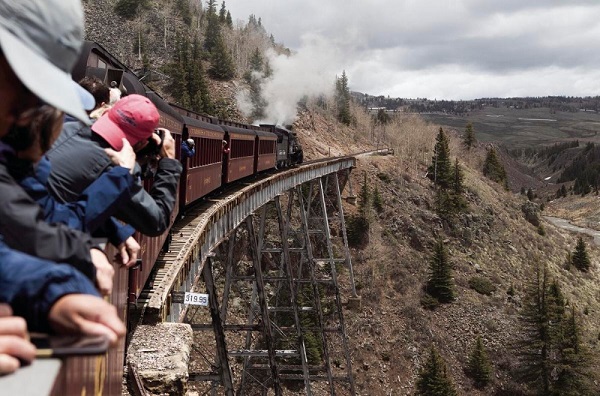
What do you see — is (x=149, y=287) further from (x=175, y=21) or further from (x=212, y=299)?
(x=175, y=21)

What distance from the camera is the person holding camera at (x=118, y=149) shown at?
6.26 ft

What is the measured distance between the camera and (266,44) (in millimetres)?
106625

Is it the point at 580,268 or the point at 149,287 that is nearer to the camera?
the point at 149,287

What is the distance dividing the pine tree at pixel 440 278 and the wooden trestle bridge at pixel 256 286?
6001 mm

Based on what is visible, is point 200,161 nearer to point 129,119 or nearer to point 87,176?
point 129,119

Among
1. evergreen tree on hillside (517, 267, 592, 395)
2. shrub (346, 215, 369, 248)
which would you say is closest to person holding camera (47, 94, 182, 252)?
evergreen tree on hillside (517, 267, 592, 395)

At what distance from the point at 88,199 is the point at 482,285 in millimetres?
40574

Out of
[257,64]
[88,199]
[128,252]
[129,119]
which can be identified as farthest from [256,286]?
[257,64]

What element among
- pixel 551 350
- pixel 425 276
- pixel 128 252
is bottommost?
pixel 551 350

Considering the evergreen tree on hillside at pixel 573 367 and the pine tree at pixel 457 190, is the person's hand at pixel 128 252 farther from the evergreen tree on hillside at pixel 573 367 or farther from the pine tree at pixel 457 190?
the pine tree at pixel 457 190

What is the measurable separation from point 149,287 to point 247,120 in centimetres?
5334

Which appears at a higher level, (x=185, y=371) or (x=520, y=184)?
(x=185, y=371)

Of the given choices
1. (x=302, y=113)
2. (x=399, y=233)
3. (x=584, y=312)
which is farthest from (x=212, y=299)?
(x=302, y=113)

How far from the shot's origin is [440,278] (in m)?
38.0
